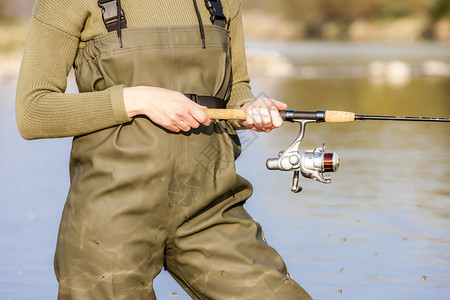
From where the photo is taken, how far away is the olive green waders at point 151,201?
3.03m

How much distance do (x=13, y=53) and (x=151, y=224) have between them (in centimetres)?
2898

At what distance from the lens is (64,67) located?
121 inches

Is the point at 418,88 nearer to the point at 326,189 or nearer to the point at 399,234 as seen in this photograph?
the point at 326,189

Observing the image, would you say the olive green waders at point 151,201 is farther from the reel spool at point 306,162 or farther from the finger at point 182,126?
the reel spool at point 306,162

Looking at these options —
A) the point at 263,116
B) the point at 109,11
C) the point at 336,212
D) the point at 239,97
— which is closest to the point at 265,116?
the point at 263,116

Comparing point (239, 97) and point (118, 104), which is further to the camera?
Result: point (239, 97)

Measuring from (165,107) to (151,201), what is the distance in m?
0.29

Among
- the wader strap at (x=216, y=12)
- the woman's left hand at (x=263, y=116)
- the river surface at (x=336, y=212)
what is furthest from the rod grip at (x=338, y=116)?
the river surface at (x=336, y=212)

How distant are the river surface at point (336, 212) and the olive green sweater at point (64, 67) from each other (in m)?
2.94

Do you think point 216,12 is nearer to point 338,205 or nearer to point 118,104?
point 118,104

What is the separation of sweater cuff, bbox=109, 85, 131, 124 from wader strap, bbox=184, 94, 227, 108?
204 millimetres

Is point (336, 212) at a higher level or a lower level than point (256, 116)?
lower

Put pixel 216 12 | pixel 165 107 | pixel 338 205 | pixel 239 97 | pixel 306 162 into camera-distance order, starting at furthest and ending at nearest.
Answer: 1. pixel 338 205
2. pixel 239 97
3. pixel 306 162
4. pixel 216 12
5. pixel 165 107

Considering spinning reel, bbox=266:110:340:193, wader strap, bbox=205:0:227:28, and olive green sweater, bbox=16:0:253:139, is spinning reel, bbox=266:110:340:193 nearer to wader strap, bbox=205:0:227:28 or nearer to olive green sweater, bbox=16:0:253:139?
wader strap, bbox=205:0:227:28
